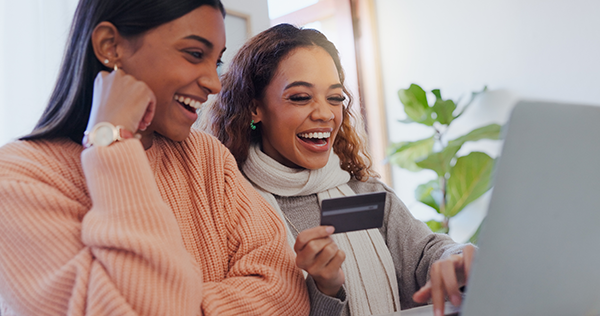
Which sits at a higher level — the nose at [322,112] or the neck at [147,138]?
the neck at [147,138]

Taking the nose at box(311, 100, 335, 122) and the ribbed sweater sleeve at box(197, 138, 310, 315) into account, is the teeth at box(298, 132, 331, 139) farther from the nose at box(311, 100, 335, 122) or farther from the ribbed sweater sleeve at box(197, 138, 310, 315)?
the ribbed sweater sleeve at box(197, 138, 310, 315)

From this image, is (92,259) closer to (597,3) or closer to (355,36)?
(597,3)

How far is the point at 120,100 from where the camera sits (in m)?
0.83

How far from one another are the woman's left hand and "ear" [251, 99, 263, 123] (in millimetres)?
786

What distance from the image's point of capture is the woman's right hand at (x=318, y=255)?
0.94m

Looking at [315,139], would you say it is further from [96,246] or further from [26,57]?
[26,57]

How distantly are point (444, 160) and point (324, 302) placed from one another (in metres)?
1.86

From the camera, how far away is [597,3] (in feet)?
7.24

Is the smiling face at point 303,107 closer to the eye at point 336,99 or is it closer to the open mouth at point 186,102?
the eye at point 336,99

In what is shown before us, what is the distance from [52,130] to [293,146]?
2.30ft

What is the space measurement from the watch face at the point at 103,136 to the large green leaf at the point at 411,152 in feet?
7.46

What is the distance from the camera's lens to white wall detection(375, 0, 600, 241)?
2322mm

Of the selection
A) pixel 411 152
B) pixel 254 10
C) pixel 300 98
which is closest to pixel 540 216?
pixel 300 98

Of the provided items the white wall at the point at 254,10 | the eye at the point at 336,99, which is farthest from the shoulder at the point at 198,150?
the white wall at the point at 254,10
